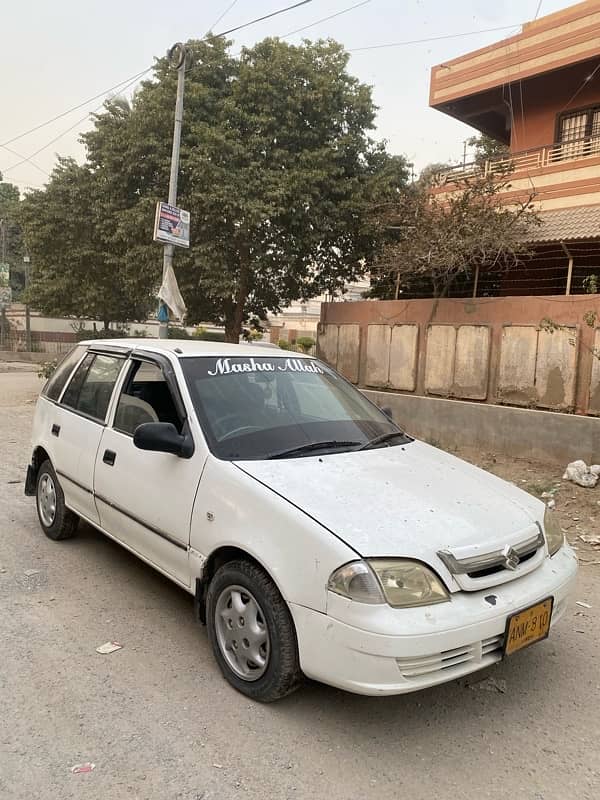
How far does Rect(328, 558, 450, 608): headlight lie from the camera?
2355mm

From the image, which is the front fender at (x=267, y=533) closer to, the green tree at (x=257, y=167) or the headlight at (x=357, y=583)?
the headlight at (x=357, y=583)

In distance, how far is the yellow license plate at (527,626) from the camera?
252 cm

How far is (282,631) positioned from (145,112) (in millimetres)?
12548

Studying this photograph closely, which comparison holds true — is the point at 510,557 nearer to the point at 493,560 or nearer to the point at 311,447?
the point at 493,560

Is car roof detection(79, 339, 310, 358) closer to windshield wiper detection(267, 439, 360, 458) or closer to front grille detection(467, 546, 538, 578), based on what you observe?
windshield wiper detection(267, 439, 360, 458)

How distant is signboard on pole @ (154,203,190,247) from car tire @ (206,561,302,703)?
816 cm

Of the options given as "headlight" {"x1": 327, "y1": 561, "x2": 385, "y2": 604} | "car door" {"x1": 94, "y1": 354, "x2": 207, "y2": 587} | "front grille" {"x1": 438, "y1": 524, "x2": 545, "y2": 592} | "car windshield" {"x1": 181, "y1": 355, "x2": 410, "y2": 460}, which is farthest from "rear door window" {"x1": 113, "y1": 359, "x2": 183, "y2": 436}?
"front grille" {"x1": 438, "y1": 524, "x2": 545, "y2": 592}

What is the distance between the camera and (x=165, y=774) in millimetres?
2320

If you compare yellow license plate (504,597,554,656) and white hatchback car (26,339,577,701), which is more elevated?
white hatchback car (26,339,577,701)

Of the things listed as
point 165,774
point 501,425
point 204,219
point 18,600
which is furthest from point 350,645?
point 204,219

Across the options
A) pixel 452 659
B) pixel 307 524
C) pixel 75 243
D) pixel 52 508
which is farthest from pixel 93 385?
pixel 75 243

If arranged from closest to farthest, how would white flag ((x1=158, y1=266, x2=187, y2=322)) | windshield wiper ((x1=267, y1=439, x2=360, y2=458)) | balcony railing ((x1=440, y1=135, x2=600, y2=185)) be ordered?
windshield wiper ((x1=267, y1=439, x2=360, y2=458))
white flag ((x1=158, y1=266, x2=187, y2=322))
balcony railing ((x1=440, y1=135, x2=600, y2=185))

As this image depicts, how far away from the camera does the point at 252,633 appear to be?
9.02 ft

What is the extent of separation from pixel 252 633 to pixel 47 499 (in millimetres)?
2812
